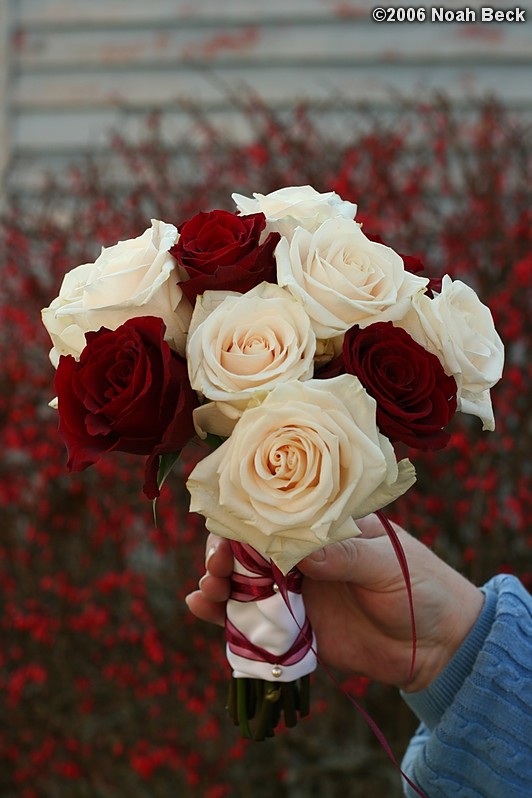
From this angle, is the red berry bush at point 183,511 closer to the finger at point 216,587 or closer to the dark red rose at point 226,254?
the finger at point 216,587

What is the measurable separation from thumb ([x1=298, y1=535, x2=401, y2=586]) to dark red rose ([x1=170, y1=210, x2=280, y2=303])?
0.46 metres

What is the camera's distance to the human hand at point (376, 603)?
172cm

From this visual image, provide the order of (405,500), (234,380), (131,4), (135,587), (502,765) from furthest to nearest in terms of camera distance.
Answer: (131,4), (135,587), (405,500), (502,765), (234,380)

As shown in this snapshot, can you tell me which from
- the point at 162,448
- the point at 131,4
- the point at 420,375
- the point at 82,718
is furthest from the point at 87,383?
the point at 131,4

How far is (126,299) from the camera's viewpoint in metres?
1.45

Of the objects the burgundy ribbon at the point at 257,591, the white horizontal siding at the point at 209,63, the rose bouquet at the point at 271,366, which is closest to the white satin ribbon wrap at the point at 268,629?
the burgundy ribbon at the point at 257,591

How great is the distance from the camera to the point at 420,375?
141cm

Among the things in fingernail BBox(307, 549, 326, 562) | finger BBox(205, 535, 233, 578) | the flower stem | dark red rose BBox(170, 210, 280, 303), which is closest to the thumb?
fingernail BBox(307, 549, 326, 562)

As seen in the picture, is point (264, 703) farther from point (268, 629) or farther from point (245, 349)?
point (245, 349)

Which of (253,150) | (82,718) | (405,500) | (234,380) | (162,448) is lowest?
(82,718)

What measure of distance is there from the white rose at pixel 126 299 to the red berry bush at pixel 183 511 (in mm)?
1973

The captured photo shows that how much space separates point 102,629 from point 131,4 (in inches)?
107

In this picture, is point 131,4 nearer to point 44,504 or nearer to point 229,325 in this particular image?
point 44,504

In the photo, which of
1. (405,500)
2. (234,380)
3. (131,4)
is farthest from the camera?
(131,4)
